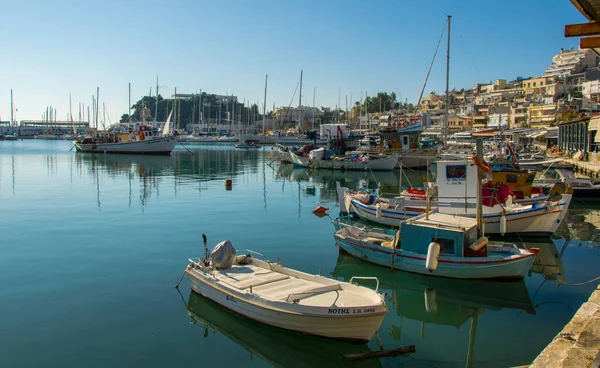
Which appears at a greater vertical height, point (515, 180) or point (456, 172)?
point (456, 172)

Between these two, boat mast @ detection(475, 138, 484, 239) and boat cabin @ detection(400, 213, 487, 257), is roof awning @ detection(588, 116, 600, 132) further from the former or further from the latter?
boat cabin @ detection(400, 213, 487, 257)

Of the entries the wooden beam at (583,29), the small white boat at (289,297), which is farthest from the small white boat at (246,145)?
the wooden beam at (583,29)

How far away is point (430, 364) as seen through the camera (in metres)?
9.92

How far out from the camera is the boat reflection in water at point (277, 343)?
1004 centimetres

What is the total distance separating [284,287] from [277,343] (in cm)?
150

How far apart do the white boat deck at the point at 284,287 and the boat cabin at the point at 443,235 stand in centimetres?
477

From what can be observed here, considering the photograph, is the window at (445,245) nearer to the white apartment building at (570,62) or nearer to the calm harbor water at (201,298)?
the calm harbor water at (201,298)

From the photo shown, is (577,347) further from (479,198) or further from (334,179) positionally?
(334,179)

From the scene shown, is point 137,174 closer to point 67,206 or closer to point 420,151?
point 67,206

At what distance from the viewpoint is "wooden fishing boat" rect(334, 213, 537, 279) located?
14594 mm

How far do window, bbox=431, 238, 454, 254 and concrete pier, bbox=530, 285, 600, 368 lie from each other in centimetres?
609

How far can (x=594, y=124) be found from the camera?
1695 inches

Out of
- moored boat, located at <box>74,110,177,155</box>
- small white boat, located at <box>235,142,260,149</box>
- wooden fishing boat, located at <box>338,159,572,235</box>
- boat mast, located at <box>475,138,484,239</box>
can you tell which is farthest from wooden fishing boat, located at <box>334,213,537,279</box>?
small white boat, located at <box>235,142,260,149</box>

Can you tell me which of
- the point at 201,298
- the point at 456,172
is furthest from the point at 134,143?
the point at 201,298
